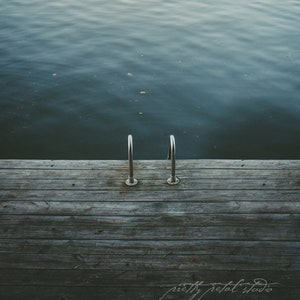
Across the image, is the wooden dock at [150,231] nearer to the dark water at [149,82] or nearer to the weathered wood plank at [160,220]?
the weathered wood plank at [160,220]

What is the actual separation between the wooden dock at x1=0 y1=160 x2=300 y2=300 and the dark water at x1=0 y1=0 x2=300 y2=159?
3.23 meters

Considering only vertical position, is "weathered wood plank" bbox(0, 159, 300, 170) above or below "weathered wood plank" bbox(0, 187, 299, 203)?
above

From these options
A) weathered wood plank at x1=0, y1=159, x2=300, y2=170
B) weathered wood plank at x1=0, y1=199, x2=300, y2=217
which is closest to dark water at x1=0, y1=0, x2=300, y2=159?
weathered wood plank at x1=0, y1=159, x2=300, y2=170

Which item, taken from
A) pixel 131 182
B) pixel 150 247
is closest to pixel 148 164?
pixel 131 182

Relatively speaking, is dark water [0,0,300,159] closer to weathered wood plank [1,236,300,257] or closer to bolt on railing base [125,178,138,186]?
bolt on railing base [125,178,138,186]

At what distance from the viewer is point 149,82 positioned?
1166 cm

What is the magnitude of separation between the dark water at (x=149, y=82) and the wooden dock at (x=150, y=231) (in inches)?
127

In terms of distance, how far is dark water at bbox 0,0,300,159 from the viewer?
9.09m

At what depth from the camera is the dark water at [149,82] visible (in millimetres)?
9094

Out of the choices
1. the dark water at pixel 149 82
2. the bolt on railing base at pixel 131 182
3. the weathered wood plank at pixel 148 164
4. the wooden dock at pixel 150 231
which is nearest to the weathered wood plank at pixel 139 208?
the wooden dock at pixel 150 231

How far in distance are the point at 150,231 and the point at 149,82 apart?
25.7 ft

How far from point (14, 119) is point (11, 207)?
5.37m

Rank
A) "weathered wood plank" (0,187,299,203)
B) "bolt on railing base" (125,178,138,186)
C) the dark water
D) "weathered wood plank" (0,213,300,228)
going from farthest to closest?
the dark water → "bolt on railing base" (125,178,138,186) → "weathered wood plank" (0,187,299,203) → "weathered wood plank" (0,213,300,228)

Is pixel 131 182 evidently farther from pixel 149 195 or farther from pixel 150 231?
pixel 150 231
